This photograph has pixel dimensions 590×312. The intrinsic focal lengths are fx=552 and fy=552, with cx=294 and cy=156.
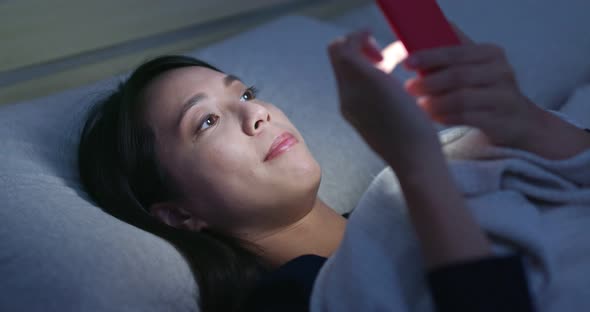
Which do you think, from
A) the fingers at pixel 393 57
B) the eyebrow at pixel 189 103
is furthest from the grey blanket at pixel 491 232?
the eyebrow at pixel 189 103

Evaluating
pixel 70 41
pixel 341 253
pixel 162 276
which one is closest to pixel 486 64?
pixel 341 253

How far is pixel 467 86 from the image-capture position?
0.55 meters

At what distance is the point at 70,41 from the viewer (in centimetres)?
117

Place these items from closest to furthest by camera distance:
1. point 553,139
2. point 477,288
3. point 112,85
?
1. point 477,288
2. point 553,139
3. point 112,85

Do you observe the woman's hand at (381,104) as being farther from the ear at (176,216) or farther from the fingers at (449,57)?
the ear at (176,216)

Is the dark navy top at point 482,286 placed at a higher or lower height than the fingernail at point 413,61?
lower

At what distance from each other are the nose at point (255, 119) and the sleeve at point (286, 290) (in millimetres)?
221

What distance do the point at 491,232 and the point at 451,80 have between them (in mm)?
161

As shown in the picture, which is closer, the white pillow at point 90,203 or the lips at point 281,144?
the white pillow at point 90,203

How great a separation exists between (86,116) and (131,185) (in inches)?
7.3

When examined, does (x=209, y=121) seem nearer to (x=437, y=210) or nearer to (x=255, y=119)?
(x=255, y=119)

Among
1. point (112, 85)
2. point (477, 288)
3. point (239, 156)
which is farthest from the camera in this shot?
point (112, 85)

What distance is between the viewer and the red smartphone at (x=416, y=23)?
54 centimetres

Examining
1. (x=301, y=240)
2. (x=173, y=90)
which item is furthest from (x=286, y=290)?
(x=173, y=90)
